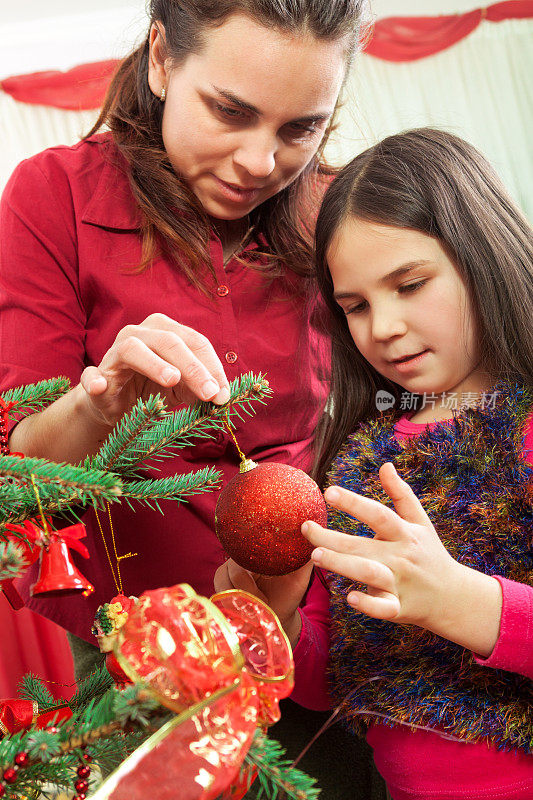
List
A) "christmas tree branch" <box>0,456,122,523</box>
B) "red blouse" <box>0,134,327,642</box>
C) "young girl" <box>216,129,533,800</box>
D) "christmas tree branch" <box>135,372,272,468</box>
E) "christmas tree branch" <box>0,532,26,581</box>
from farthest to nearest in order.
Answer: "red blouse" <box>0,134,327,642</box>, "young girl" <box>216,129,533,800</box>, "christmas tree branch" <box>135,372,272,468</box>, "christmas tree branch" <box>0,456,122,523</box>, "christmas tree branch" <box>0,532,26,581</box>

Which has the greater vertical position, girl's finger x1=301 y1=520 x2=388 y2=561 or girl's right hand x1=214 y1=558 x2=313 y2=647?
girl's finger x1=301 y1=520 x2=388 y2=561

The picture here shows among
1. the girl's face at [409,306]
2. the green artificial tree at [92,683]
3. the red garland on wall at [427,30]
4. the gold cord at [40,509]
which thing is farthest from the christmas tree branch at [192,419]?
the red garland on wall at [427,30]

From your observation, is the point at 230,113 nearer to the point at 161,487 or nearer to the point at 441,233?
the point at 441,233

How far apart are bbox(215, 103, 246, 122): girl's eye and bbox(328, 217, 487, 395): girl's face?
23 centimetres

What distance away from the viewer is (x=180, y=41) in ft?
3.72

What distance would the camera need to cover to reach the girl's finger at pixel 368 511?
0.75 meters

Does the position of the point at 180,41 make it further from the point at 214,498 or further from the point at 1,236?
the point at 214,498

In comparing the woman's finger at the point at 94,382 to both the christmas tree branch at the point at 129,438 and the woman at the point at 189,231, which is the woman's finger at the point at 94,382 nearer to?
the christmas tree branch at the point at 129,438

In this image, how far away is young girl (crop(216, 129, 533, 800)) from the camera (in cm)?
83

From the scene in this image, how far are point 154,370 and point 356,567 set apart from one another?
0.28 metres

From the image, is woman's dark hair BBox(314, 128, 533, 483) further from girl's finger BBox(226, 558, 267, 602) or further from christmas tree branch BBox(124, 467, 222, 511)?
christmas tree branch BBox(124, 467, 222, 511)

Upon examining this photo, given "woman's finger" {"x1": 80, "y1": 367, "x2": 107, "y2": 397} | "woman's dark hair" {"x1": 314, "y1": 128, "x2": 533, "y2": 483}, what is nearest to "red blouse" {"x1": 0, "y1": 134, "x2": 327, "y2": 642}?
"woman's dark hair" {"x1": 314, "y1": 128, "x2": 533, "y2": 483}

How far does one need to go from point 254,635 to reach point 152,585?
2.10 feet

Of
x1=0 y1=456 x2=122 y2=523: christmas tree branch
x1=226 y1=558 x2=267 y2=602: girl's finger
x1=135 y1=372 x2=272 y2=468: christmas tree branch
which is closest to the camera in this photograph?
x1=0 y1=456 x2=122 y2=523: christmas tree branch
